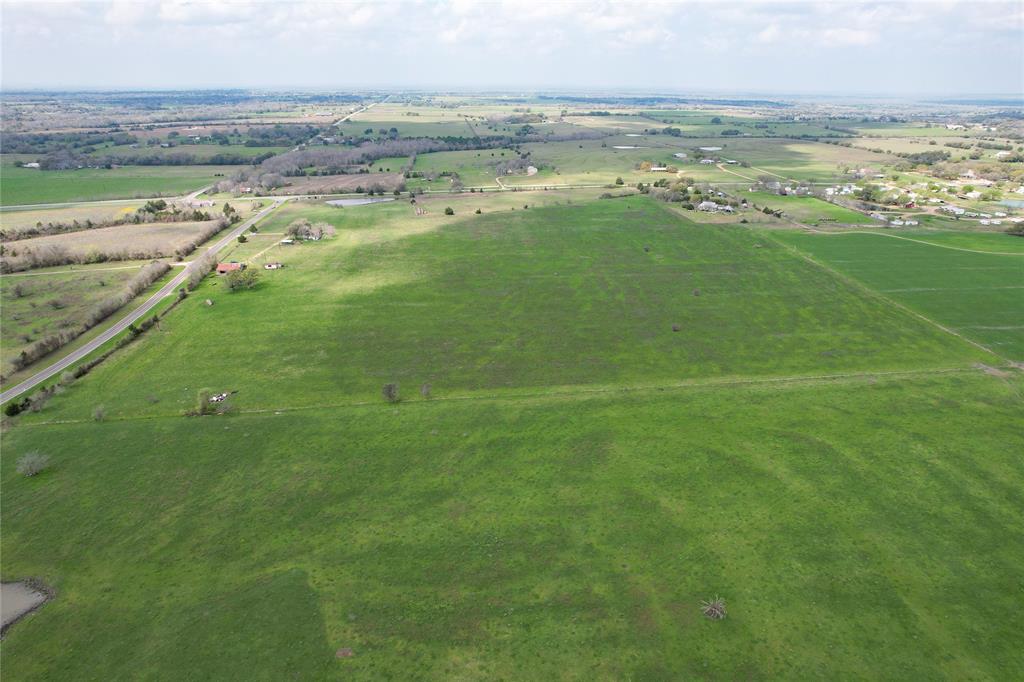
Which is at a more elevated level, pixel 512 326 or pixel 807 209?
pixel 807 209

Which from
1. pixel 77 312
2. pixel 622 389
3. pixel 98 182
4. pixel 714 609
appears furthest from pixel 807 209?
pixel 98 182

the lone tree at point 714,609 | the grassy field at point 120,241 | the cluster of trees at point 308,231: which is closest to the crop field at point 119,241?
the grassy field at point 120,241

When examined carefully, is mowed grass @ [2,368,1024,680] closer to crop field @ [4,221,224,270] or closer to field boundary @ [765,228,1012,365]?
field boundary @ [765,228,1012,365]

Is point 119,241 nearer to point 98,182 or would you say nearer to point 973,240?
point 98,182

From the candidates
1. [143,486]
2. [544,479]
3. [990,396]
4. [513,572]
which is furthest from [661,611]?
[990,396]

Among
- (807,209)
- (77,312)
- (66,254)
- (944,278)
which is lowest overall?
(77,312)

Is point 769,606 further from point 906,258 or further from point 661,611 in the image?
point 906,258
